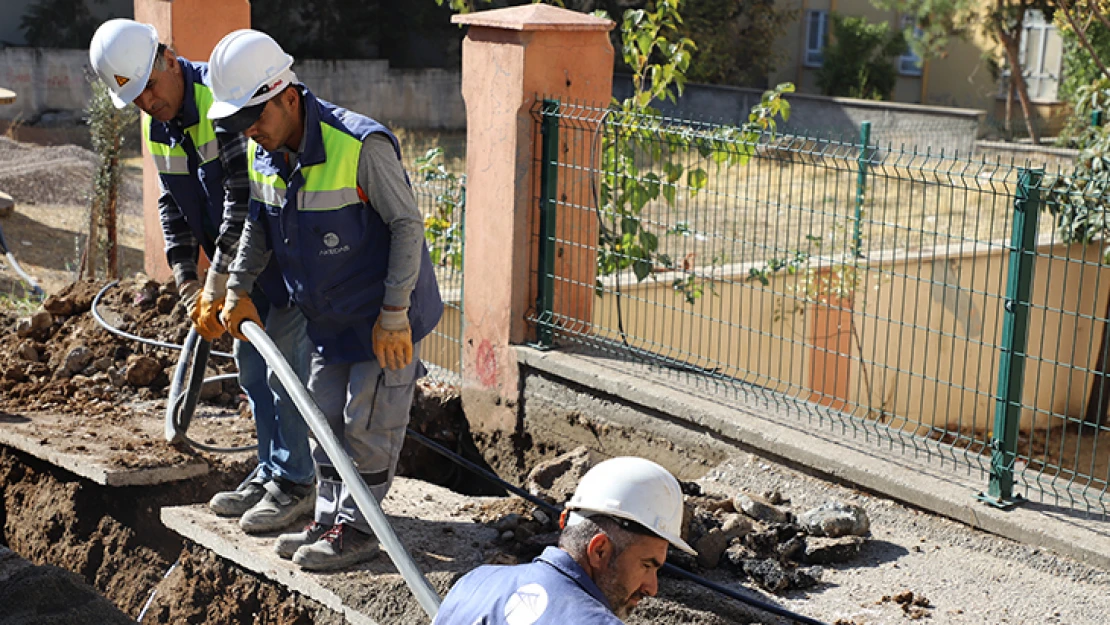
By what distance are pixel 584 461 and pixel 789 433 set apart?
3.27ft

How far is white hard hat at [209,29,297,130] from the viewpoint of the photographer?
12.7ft

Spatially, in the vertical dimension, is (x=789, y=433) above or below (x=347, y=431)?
below

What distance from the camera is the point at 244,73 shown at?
3871 millimetres

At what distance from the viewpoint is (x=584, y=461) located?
5871 mm

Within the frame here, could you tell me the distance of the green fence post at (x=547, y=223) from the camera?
6543mm

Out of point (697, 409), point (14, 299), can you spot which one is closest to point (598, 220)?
point (697, 409)

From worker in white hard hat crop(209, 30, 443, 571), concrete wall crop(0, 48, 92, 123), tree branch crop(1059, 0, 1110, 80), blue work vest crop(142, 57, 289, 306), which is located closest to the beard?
worker in white hard hat crop(209, 30, 443, 571)

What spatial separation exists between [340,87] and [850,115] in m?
10.4

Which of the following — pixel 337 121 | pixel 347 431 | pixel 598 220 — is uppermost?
pixel 337 121

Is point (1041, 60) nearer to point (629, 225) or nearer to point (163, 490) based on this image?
point (629, 225)

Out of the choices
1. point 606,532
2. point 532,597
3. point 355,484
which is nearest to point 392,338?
point 355,484

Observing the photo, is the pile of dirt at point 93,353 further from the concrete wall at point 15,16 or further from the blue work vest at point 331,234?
the concrete wall at point 15,16

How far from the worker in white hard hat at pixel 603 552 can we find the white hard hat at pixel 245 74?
6.60 feet

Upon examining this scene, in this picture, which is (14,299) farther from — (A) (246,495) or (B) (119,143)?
(A) (246,495)
